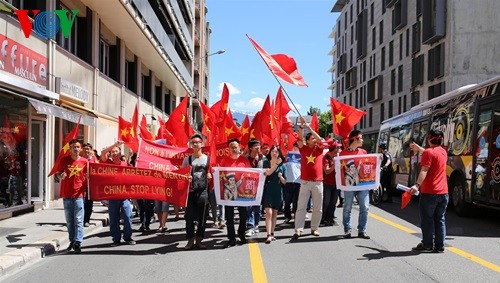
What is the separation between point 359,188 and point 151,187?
3564 millimetres

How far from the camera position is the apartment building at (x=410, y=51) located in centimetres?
3419

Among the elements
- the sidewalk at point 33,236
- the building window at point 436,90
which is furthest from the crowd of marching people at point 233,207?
the building window at point 436,90

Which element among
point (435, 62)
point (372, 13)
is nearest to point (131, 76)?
point (435, 62)

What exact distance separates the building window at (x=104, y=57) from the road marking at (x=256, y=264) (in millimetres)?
14262

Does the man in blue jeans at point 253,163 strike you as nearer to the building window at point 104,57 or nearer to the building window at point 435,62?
the building window at point 104,57

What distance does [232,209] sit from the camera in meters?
8.48

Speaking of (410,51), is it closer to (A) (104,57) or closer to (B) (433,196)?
(A) (104,57)

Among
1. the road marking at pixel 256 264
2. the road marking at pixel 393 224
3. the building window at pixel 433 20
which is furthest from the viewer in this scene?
the building window at pixel 433 20

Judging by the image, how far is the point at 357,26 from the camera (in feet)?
201

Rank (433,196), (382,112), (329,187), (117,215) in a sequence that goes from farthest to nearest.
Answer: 1. (382,112)
2. (329,187)
3. (117,215)
4. (433,196)

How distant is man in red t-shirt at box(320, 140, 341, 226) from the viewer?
10.1 meters

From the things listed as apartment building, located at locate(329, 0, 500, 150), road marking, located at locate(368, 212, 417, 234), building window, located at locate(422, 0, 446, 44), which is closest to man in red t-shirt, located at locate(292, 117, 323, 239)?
road marking, located at locate(368, 212, 417, 234)

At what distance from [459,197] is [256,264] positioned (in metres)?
7.19

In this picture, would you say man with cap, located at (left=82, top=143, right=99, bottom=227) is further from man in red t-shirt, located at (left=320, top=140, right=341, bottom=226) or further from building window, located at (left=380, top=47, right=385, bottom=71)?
building window, located at (left=380, top=47, right=385, bottom=71)
